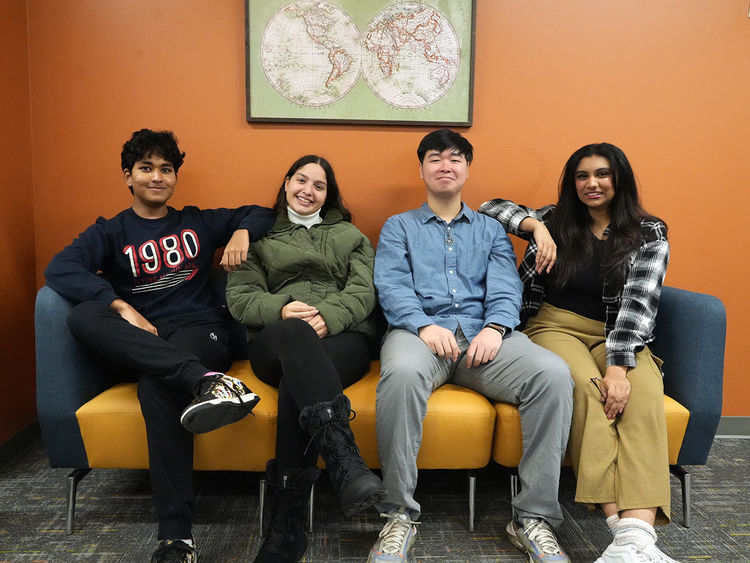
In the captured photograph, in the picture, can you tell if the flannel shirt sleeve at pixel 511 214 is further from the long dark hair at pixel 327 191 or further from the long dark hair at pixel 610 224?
the long dark hair at pixel 327 191

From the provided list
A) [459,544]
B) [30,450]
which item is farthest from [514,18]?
[30,450]

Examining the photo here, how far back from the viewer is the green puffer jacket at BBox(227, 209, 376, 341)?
179 cm

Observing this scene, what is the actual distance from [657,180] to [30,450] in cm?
310

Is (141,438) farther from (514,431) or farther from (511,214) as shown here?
(511,214)

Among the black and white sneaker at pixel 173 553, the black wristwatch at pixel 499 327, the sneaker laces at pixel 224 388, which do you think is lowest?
the black and white sneaker at pixel 173 553

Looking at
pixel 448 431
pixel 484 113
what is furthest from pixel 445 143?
pixel 448 431

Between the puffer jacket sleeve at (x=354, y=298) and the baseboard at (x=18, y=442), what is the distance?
147cm

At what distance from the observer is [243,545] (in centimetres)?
156

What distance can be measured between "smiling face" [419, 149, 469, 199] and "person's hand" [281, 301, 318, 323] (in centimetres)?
68

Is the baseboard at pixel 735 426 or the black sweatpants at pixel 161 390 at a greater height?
the black sweatpants at pixel 161 390

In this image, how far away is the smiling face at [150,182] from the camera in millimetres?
1938

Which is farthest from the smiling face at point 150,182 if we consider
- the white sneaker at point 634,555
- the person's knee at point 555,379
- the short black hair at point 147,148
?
the white sneaker at point 634,555

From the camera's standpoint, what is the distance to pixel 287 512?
1.46m

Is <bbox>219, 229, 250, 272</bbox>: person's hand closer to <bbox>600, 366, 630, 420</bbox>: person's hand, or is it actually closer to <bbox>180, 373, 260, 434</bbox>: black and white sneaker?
<bbox>180, 373, 260, 434</bbox>: black and white sneaker
